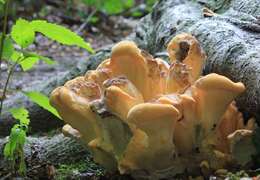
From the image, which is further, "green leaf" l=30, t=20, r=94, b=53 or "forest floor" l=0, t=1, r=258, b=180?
"forest floor" l=0, t=1, r=258, b=180

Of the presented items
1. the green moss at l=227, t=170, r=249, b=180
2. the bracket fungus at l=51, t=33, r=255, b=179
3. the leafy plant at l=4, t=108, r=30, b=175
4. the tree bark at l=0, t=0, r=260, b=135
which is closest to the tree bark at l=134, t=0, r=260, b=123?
the tree bark at l=0, t=0, r=260, b=135

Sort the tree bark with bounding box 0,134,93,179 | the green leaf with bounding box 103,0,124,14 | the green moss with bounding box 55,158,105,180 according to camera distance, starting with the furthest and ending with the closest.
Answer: the green leaf with bounding box 103,0,124,14, the tree bark with bounding box 0,134,93,179, the green moss with bounding box 55,158,105,180

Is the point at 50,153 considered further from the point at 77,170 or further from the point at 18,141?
the point at 18,141

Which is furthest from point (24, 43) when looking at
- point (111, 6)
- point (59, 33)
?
point (111, 6)

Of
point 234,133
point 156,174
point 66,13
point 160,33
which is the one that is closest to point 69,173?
point 156,174

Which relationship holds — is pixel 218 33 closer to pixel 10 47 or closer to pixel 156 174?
pixel 156 174

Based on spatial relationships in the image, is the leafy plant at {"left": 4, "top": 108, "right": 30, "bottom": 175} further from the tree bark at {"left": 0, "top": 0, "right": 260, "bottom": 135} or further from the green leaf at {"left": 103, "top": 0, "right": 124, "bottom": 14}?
the green leaf at {"left": 103, "top": 0, "right": 124, "bottom": 14}

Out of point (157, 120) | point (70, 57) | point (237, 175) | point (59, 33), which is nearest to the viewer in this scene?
point (157, 120)
